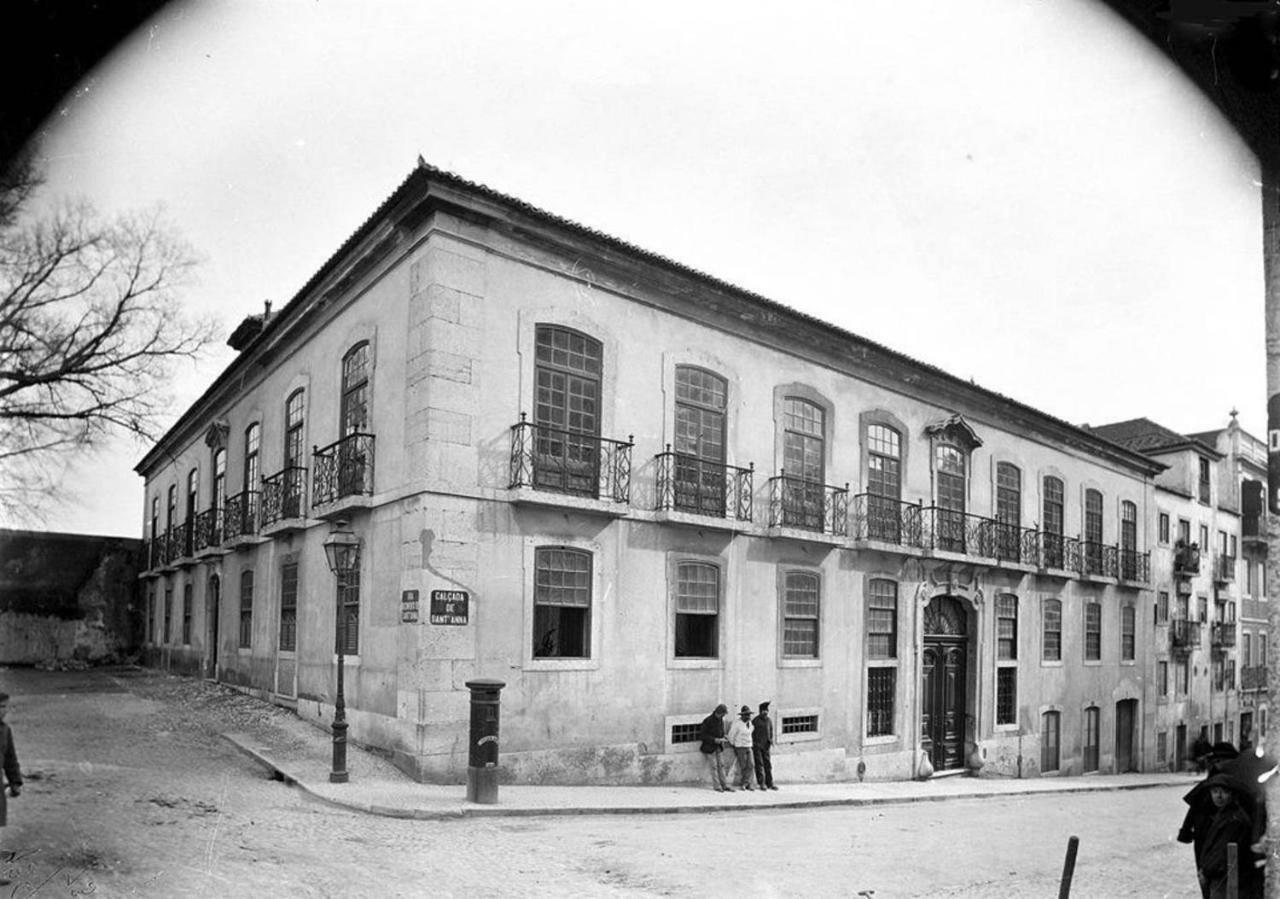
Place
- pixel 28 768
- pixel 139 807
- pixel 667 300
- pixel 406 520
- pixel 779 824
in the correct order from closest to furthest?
pixel 139 807 → pixel 28 768 → pixel 779 824 → pixel 406 520 → pixel 667 300

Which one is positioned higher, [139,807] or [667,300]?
[667,300]

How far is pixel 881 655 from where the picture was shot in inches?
794

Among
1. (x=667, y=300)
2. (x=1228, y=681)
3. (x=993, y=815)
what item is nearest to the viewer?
(x=993, y=815)

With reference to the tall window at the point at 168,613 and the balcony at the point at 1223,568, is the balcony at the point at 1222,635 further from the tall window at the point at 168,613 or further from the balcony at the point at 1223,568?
the tall window at the point at 168,613

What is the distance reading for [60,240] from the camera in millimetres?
5574

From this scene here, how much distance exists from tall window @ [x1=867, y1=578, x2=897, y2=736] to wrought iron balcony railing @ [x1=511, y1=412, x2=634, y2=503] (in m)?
7.21

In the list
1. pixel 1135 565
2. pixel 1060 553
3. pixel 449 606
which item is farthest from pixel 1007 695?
pixel 449 606

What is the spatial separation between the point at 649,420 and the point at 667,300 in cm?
204

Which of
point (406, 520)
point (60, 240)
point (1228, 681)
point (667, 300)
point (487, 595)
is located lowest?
point (1228, 681)

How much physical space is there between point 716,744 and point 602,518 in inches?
153

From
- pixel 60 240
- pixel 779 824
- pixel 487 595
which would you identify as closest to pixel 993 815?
pixel 779 824

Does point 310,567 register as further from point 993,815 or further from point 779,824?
point 993,815

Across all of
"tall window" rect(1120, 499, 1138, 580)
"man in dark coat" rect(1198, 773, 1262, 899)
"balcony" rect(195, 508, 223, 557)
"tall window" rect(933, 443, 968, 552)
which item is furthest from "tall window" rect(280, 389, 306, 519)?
"tall window" rect(1120, 499, 1138, 580)

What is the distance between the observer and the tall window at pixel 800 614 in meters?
17.9
